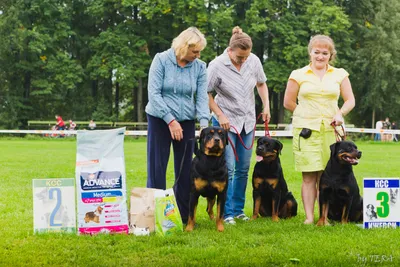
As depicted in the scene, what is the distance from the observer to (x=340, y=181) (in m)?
5.04

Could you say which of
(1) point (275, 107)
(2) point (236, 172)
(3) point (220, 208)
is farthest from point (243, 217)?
(1) point (275, 107)

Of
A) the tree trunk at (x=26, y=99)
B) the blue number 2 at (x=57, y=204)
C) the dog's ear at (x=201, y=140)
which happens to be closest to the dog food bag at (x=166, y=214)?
the dog's ear at (x=201, y=140)

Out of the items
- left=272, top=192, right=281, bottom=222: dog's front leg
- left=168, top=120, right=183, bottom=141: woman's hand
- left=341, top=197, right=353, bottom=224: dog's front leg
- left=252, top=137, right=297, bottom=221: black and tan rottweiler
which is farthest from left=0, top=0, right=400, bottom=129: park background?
left=168, top=120, right=183, bottom=141: woman's hand

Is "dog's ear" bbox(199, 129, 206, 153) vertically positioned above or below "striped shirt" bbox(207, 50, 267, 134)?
below

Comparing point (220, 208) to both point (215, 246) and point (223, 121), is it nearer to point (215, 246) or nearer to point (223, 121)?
point (215, 246)

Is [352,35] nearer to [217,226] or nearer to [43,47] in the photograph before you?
[43,47]

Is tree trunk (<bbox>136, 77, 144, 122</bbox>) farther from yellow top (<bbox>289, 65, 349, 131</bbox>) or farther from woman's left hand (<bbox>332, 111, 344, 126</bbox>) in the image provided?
woman's left hand (<bbox>332, 111, 344, 126</bbox>)

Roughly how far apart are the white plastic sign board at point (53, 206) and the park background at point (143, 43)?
82.1ft

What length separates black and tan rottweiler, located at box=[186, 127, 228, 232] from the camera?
483 cm

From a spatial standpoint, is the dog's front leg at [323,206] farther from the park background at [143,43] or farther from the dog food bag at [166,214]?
the park background at [143,43]

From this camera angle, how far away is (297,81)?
17.5ft

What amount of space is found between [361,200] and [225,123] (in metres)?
1.51

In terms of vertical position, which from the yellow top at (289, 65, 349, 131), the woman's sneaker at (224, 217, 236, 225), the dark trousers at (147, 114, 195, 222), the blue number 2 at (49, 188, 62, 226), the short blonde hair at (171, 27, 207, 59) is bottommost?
the woman's sneaker at (224, 217, 236, 225)

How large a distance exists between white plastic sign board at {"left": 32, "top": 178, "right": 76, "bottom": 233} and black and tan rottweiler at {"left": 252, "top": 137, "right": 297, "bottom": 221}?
181 centimetres
